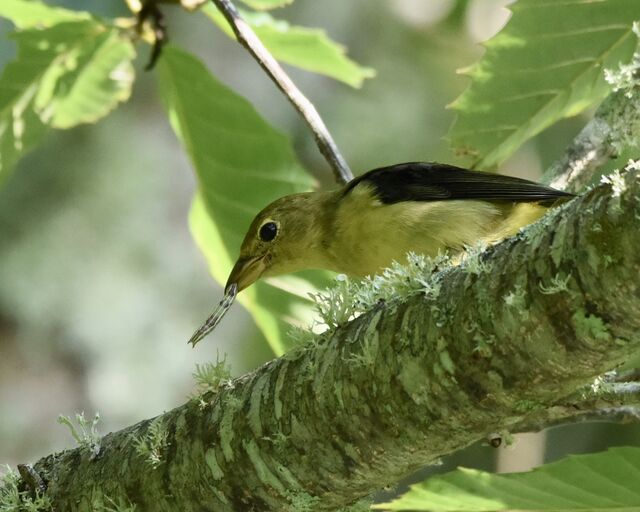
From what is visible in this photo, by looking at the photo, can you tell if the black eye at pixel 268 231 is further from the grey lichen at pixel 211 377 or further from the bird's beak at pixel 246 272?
the grey lichen at pixel 211 377

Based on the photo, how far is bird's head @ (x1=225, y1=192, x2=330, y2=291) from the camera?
3621 millimetres

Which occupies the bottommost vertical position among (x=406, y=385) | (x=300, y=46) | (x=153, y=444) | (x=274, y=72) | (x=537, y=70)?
(x=406, y=385)

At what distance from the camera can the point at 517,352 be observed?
1587mm

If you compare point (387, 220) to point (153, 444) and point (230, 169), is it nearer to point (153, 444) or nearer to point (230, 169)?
point (230, 169)

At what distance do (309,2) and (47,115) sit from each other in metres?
4.02

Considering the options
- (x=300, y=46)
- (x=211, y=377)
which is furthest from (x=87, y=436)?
(x=300, y=46)

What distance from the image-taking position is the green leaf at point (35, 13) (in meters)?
3.07

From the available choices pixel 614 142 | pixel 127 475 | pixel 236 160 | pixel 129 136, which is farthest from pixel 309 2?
pixel 127 475

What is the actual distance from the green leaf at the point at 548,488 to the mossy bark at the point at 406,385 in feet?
0.56

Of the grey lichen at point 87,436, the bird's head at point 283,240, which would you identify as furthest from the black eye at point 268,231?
the grey lichen at point 87,436

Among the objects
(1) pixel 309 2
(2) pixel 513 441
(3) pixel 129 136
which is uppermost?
(1) pixel 309 2

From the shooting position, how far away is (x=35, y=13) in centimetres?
312

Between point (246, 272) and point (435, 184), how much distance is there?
0.78 meters

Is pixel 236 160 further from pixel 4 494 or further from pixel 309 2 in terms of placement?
pixel 309 2
